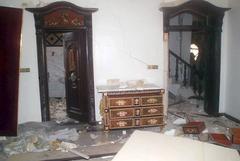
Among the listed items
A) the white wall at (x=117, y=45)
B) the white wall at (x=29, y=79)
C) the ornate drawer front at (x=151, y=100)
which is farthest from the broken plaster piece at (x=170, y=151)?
the white wall at (x=29, y=79)

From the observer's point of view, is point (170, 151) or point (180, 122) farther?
point (180, 122)

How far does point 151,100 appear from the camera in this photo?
4719 mm

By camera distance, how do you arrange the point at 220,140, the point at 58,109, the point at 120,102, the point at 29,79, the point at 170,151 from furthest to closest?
A: 1. the point at 58,109
2. the point at 29,79
3. the point at 120,102
4. the point at 220,140
5. the point at 170,151

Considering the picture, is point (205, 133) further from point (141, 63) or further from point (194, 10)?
point (194, 10)

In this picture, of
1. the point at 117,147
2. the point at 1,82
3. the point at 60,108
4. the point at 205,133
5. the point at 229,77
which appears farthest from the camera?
the point at 60,108

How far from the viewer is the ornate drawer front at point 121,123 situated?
15.2ft

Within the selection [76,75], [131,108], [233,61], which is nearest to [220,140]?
[131,108]

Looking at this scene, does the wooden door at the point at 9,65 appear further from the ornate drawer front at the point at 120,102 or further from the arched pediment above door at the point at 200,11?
the arched pediment above door at the point at 200,11

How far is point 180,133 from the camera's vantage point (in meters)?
4.78

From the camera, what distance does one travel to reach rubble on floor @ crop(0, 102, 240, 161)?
421 cm

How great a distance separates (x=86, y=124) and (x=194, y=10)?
341 centimetres

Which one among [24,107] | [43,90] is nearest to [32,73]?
[43,90]

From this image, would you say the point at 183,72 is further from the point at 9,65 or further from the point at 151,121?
the point at 9,65

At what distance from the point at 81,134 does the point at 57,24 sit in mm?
2249
